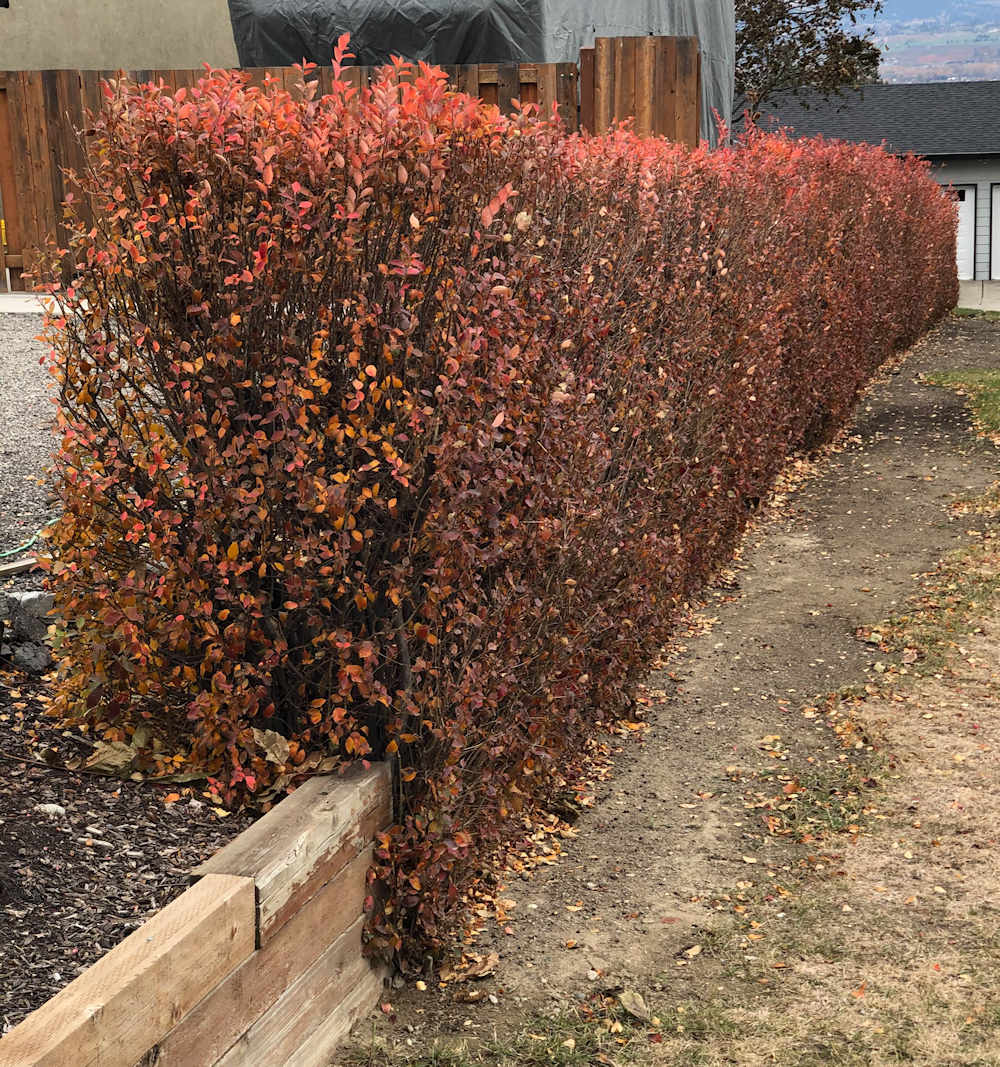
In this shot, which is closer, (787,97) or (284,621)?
(284,621)

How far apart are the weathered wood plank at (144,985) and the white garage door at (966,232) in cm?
3640

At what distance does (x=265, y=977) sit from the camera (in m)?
3.06


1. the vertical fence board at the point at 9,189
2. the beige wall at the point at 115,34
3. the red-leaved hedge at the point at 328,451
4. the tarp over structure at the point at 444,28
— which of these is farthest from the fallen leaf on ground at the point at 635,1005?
the beige wall at the point at 115,34

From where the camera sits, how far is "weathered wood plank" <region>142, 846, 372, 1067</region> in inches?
106

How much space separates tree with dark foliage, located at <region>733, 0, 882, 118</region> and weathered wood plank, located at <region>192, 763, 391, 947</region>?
84.6 feet

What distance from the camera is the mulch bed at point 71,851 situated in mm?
2809

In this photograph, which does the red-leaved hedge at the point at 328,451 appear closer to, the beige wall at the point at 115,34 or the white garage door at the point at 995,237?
the beige wall at the point at 115,34

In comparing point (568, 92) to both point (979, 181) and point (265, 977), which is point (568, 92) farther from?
point (979, 181)

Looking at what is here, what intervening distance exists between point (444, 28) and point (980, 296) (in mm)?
22185

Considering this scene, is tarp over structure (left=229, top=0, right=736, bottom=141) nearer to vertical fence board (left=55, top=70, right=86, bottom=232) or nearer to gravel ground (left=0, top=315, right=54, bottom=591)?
vertical fence board (left=55, top=70, right=86, bottom=232)

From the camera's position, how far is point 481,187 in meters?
3.82

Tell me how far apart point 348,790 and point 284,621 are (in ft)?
1.77

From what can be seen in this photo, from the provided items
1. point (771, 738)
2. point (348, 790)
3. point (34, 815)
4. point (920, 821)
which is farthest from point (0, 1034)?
point (771, 738)

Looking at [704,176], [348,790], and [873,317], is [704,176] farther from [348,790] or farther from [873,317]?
[873,317]
